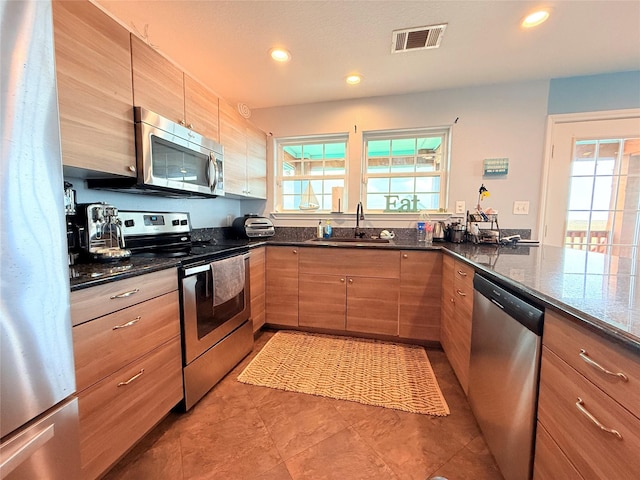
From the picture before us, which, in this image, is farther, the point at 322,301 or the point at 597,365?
the point at 322,301

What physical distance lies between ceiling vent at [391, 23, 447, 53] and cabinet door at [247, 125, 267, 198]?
1500mm

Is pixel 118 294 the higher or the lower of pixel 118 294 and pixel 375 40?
the lower

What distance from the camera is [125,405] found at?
3.64 feet

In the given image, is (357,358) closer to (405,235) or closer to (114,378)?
(405,235)

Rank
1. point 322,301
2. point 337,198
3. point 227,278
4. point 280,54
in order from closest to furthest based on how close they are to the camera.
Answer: point 227,278 < point 280,54 < point 322,301 < point 337,198

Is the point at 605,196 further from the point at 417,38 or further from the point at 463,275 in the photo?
the point at 417,38

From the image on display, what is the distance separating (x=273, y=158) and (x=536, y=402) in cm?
292

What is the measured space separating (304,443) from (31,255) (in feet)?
4.40

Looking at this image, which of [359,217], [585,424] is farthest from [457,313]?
[359,217]

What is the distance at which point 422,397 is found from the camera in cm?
162

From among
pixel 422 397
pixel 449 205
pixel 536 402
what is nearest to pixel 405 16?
pixel 449 205

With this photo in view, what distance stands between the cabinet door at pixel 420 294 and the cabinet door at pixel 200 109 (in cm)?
186

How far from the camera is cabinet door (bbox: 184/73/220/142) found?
5.93ft

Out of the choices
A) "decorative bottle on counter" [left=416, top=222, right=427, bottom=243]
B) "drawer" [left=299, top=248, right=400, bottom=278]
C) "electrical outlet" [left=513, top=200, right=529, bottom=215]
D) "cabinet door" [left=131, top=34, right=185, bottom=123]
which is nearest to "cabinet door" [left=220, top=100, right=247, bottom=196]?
"cabinet door" [left=131, top=34, right=185, bottom=123]
